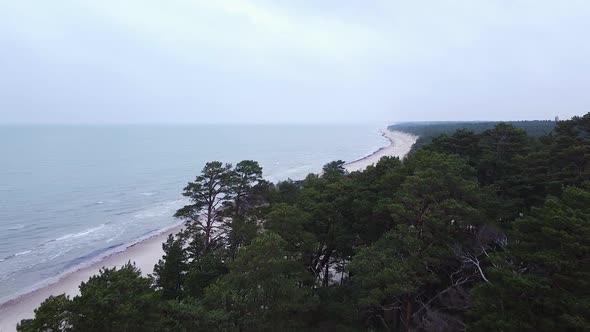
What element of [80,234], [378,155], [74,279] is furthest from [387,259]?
[378,155]

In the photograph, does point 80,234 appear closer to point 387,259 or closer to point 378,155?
point 387,259

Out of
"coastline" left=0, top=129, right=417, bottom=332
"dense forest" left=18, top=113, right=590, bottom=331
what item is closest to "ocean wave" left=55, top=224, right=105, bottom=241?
"coastline" left=0, top=129, right=417, bottom=332

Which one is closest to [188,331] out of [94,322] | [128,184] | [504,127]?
[94,322]

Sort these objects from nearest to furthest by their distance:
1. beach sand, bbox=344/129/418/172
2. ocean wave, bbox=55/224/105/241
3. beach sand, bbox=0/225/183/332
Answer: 1. beach sand, bbox=0/225/183/332
2. ocean wave, bbox=55/224/105/241
3. beach sand, bbox=344/129/418/172

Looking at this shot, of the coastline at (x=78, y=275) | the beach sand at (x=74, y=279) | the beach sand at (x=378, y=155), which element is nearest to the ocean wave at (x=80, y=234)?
the coastline at (x=78, y=275)

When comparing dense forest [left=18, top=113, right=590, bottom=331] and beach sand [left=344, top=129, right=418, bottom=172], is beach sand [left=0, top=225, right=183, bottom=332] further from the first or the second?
beach sand [left=344, top=129, right=418, bottom=172]

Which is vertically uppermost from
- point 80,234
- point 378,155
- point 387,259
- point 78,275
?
point 387,259

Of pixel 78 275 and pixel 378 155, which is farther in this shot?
pixel 378 155
